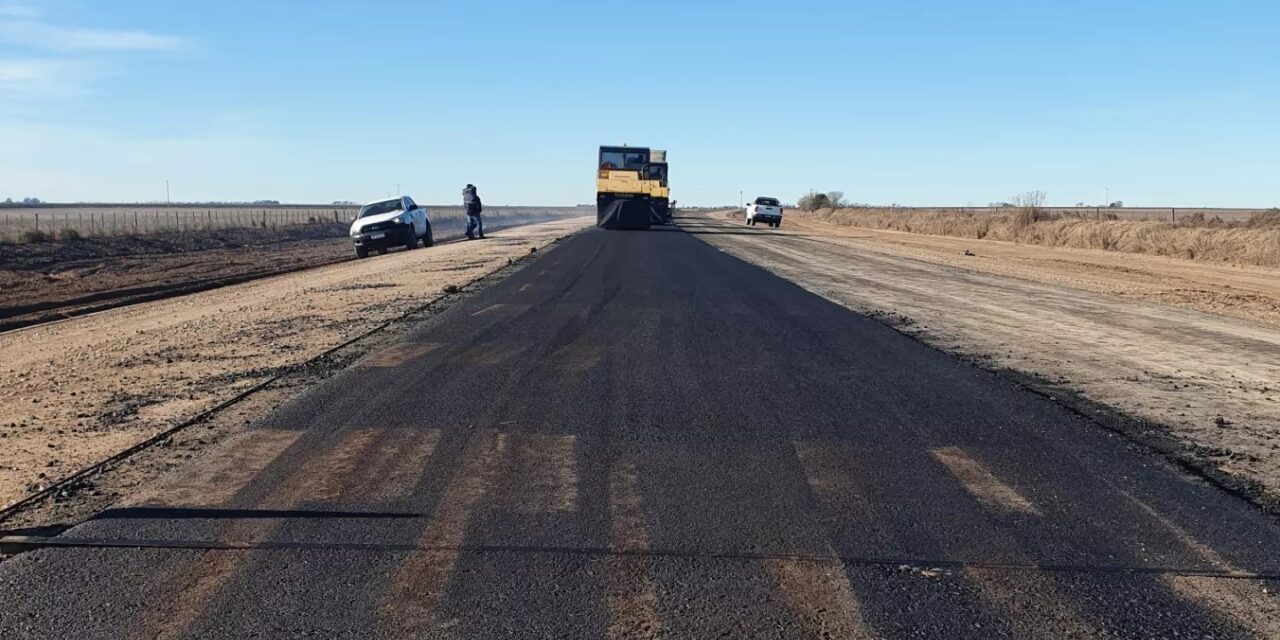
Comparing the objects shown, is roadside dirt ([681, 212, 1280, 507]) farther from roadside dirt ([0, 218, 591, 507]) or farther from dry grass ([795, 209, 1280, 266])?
roadside dirt ([0, 218, 591, 507])

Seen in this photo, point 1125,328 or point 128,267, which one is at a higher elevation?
point 1125,328

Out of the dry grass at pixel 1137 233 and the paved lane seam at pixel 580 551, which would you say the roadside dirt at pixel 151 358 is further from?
the dry grass at pixel 1137 233

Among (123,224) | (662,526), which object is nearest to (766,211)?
(123,224)

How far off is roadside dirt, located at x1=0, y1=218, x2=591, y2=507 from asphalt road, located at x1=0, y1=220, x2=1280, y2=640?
46.3 inches

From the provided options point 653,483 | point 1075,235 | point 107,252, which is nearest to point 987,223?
point 1075,235

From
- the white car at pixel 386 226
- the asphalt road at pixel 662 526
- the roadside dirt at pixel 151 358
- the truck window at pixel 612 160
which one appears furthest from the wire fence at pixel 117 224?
the asphalt road at pixel 662 526

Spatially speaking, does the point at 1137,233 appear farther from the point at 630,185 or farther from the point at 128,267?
the point at 128,267

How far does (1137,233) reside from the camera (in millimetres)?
40156

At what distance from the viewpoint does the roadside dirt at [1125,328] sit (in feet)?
28.7

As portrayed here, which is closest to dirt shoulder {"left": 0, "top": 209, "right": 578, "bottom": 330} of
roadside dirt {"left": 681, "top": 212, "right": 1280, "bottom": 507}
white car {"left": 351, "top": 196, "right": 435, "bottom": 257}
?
white car {"left": 351, "top": 196, "right": 435, "bottom": 257}

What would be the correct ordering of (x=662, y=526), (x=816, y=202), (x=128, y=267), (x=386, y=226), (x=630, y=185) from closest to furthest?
(x=662, y=526) < (x=128, y=267) < (x=386, y=226) < (x=630, y=185) < (x=816, y=202)

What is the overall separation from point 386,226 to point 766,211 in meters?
36.2

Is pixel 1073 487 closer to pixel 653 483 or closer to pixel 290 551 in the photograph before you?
pixel 653 483

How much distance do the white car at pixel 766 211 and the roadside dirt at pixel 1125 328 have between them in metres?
35.2
